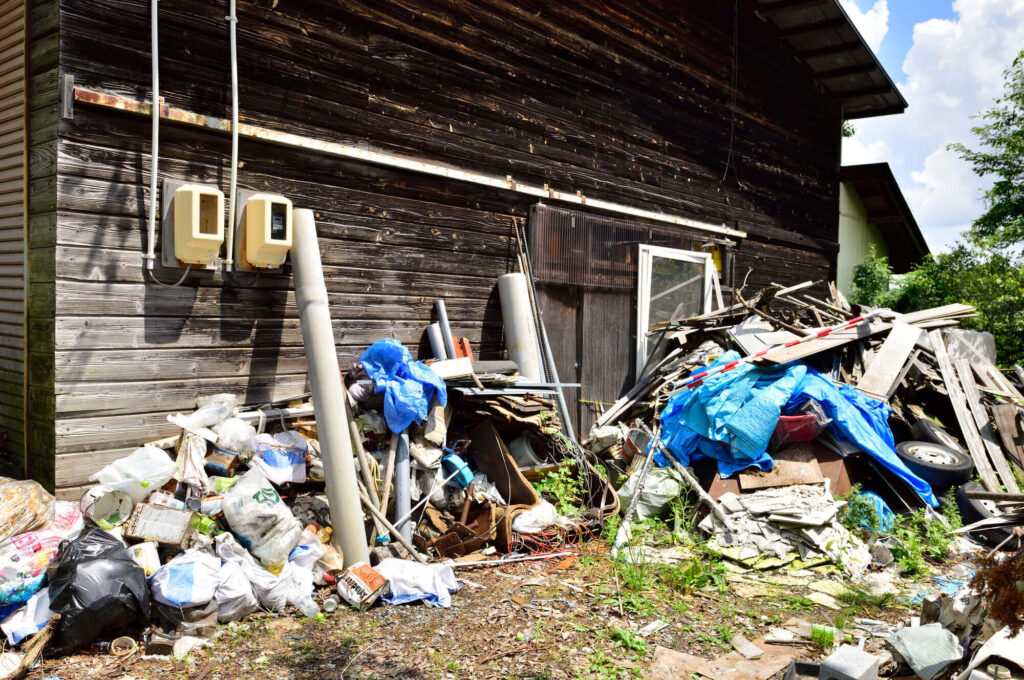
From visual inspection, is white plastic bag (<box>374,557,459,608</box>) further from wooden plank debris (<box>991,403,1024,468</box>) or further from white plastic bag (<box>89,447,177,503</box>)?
wooden plank debris (<box>991,403,1024,468</box>)

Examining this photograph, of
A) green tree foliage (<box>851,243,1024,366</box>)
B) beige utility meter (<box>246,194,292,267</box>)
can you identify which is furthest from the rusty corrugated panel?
green tree foliage (<box>851,243,1024,366</box>)

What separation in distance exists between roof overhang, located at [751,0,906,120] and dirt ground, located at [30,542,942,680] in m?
9.15

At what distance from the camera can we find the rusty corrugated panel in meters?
7.57

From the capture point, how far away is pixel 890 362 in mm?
7578

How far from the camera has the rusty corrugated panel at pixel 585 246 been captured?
24.8 ft

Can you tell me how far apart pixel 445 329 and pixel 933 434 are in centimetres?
497

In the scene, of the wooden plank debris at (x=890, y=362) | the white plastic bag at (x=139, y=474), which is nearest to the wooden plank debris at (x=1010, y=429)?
the wooden plank debris at (x=890, y=362)

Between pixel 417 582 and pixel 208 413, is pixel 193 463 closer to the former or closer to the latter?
pixel 208 413

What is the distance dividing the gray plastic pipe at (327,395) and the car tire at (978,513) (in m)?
4.96

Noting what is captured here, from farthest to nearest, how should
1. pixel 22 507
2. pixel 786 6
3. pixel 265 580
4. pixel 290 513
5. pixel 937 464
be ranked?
pixel 786 6 → pixel 937 464 → pixel 290 513 → pixel 265 580 → pixel 22 507

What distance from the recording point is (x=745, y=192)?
1084 cm

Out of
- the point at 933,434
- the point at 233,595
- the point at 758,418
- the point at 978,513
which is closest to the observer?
the point at 233,595

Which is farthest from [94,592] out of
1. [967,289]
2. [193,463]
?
[967,289]

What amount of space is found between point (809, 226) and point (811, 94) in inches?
91.0
